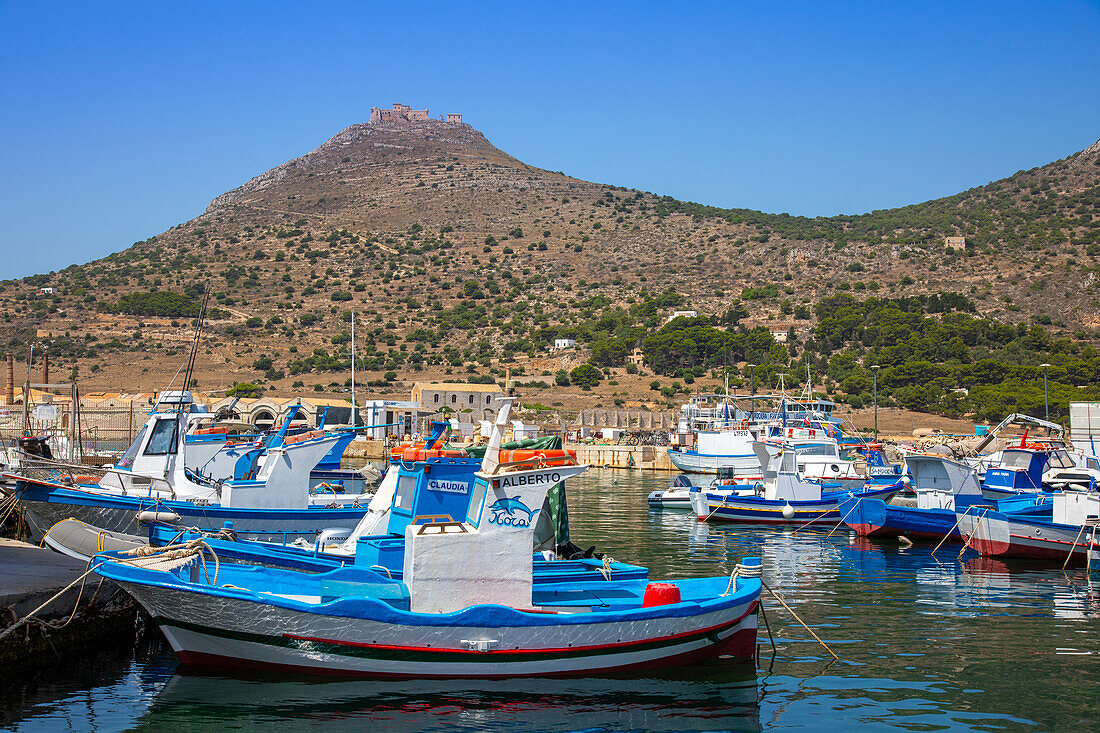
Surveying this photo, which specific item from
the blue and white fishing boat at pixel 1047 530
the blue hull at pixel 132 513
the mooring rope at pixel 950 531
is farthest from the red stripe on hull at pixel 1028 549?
the blue hull at pixel 132 513

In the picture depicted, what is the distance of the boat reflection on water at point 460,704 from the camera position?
938 centimetres

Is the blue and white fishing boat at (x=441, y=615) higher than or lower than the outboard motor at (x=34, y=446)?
lower

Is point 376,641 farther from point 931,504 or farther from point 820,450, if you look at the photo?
point 820,450

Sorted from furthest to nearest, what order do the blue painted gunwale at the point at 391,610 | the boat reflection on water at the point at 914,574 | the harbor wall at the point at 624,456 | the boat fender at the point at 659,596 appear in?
the harbor wall at the point at 624,456, the boat reflection on water at the point at 914,574, the boat fender at the point at 659,596, the blue painted gunwale at the point at 391,610

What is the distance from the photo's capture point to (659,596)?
11414mm

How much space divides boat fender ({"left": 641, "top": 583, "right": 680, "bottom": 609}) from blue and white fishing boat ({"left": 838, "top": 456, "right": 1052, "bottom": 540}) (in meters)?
15.3

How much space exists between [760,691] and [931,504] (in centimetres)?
1716

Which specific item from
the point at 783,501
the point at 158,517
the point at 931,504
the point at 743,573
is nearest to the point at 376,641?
the point at 743,573

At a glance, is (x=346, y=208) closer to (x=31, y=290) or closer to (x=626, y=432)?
(x=31, y=290)

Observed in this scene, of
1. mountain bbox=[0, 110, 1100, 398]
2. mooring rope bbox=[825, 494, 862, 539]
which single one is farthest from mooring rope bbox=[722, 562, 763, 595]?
mountain bbox=[0, 110, 1100, 398]

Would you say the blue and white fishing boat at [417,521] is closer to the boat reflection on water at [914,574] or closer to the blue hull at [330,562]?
the blue hull at [330,562]

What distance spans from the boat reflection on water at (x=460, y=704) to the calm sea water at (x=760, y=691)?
2 cm

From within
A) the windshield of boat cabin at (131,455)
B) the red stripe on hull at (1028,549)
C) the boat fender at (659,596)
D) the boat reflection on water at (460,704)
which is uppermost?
the windshield of boat cabin at (131,455)

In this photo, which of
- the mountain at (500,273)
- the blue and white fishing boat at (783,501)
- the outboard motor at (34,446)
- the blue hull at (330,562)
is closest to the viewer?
the blue hull at (330,562)
